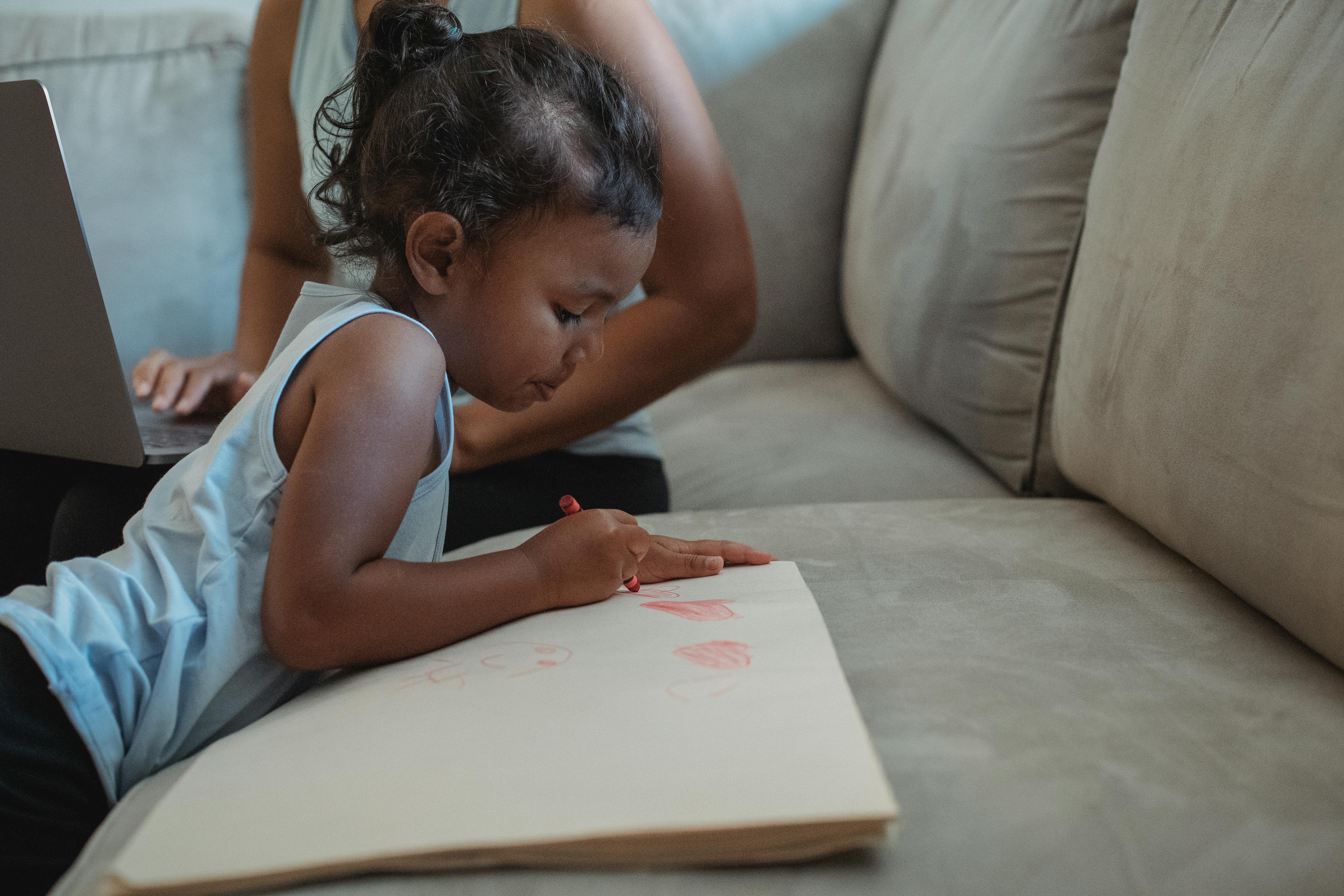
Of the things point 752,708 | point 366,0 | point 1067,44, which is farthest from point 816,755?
point 366,0

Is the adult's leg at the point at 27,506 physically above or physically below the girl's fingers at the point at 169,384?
below

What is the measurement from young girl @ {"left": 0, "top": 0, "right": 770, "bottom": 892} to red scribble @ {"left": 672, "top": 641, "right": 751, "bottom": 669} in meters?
0.12

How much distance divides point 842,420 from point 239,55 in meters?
0.96

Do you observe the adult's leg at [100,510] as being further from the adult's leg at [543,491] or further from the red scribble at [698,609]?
the red scribble at [698,609]

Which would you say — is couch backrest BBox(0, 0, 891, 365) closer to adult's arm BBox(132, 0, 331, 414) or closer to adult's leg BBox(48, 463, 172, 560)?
adult's arm BBox(132, 0, 331, 414)

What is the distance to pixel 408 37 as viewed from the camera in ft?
2.36

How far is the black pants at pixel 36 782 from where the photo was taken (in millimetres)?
531

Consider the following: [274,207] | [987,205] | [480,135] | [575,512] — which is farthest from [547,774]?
[274,207]

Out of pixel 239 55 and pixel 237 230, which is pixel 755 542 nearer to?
pixel 237 230

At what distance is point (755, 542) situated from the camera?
758 millimetres

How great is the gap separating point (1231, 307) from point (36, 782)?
72cm

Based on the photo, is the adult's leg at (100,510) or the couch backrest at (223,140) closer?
the adult's leg at (100,510)

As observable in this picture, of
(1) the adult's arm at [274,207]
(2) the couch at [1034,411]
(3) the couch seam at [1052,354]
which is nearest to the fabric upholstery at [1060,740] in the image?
(2) the couch at [1034,411]

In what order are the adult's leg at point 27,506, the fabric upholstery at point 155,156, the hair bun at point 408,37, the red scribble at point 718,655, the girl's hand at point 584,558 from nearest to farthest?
the red scribble at point 718,655, the girl's hand at point 584,558, the hair bun at point 408,37, the adult's leg at point 27,506, the fabric upholstery at point 155,156
